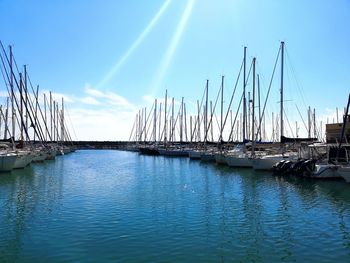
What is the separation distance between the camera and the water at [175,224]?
544 inches

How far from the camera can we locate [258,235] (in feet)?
53.6

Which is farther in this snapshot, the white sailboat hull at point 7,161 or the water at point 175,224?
the white sailboat hull at point 7,161

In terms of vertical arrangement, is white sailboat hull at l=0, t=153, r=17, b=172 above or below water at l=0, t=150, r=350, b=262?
above

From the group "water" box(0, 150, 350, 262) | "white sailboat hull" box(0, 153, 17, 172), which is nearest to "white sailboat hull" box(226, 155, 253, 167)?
"water" box(0, 150, 350, 262)

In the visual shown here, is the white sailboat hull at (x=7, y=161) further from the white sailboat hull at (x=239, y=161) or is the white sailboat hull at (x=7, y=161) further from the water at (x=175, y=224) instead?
the white sailboat hull at (x=239, y=161)

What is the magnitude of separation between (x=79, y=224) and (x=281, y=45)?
134 ft

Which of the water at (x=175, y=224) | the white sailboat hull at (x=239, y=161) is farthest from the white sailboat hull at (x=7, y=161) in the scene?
the white sailboat hull at (x=239, y=161)

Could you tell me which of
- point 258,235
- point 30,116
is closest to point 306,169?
point 258,235

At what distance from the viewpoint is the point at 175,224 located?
18.2 meters

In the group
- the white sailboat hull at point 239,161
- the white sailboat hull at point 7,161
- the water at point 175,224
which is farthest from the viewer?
the white sailboat hull at point 239,161

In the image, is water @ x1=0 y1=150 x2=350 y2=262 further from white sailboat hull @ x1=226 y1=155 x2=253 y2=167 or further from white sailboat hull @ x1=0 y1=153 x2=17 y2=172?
white sailboat hull @ x1=226 y1=155 x2=253 y2=167

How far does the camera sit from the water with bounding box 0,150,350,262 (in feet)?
45.3

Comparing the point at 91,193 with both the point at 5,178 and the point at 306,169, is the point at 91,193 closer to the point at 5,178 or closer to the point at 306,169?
the point at 5,178

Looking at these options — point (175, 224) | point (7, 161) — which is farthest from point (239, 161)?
point (175, 224)
